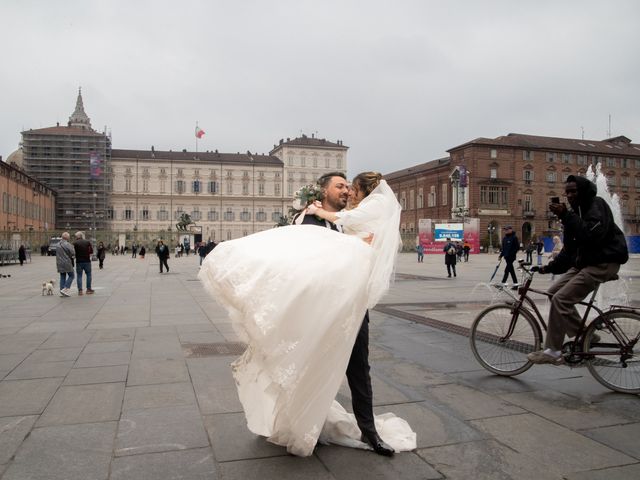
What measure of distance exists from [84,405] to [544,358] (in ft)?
12.6

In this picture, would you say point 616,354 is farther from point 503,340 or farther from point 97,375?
point 97,375

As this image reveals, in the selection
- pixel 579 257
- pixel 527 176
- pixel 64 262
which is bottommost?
pixel 64 262

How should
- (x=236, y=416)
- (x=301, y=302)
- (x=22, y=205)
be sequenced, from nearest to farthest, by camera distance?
(x=301, y=302)
(x=236, y=416)
(x=22, y=205)

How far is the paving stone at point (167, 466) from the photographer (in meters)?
3.03

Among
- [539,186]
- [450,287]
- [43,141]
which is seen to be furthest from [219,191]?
[450,287]

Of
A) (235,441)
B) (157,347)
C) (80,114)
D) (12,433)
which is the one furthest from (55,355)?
(80,114)

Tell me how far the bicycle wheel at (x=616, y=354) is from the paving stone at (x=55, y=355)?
5239mm

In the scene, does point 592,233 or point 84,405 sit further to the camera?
point 592,233

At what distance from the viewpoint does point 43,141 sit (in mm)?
76250

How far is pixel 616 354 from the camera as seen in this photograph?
4.60 meters

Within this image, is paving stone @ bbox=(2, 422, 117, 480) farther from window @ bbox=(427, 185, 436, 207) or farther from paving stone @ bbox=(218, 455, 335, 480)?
window @ bbox=(427, 185, 436, 207)

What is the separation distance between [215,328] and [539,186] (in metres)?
75.4

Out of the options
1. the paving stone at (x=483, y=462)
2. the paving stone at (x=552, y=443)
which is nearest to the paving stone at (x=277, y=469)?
A: the paving stone at (x=483, y=462)

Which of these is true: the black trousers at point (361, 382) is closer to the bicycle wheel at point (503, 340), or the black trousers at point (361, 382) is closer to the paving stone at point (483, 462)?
the paving stone at point (483, 462)
